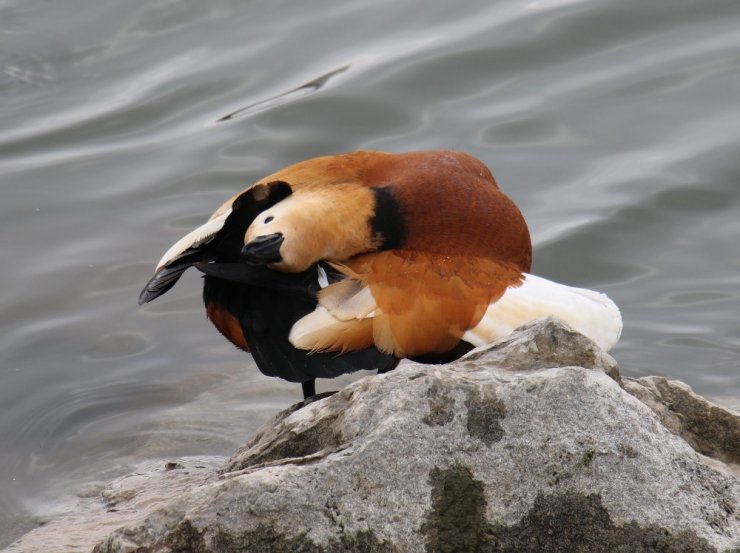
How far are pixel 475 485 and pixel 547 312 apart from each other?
1565 millimetres

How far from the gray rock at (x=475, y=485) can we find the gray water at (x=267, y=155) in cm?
225

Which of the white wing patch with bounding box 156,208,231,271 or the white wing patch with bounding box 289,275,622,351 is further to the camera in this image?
the white wing patch with bounding box 156,208,231,271

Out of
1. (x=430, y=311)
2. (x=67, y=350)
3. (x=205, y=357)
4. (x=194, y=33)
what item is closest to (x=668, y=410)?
(x=430, y=311)

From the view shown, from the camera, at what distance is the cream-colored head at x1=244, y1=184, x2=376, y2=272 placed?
149 inches

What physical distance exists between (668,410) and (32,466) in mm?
3185

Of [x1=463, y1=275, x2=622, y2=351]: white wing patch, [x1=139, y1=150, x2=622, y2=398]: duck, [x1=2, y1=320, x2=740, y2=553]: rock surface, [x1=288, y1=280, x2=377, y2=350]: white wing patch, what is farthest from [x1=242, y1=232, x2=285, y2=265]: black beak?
[x1=2, y1=320, x2=740, y2=553]: rock surface

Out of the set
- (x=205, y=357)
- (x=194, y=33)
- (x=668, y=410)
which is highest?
(x=194, y=33)

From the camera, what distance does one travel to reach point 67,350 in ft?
20.9

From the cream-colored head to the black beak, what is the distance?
1cm

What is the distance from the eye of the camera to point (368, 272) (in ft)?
12.9

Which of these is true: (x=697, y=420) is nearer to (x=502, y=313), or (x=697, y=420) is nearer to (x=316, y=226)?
(x=502, y=313)

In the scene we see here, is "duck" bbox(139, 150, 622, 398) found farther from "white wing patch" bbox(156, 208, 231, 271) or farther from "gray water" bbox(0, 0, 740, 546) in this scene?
"gray water" bbox(0, 0, 740, 546)

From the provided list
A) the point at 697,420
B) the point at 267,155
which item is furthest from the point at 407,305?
the point at 267,155

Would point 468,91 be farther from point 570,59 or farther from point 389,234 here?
point 389,234
